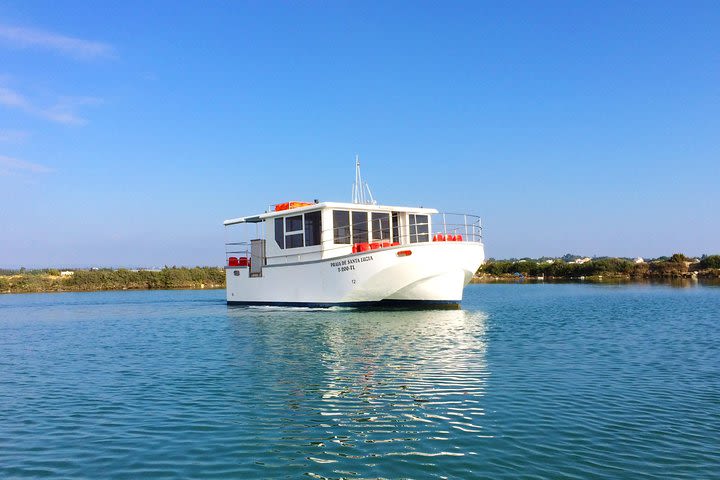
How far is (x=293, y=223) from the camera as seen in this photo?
28.5 meters

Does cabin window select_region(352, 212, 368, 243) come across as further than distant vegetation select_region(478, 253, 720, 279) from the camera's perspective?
No

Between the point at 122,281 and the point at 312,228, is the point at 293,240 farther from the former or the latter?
the point at 122,281

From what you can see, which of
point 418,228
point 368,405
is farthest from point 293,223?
point 368,405

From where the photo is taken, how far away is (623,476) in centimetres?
593

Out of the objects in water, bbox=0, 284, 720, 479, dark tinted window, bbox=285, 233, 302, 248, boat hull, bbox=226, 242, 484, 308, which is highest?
dark tinted window, bbox=285, 233, 302, 248

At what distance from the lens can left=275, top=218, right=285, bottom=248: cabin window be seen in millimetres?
29138

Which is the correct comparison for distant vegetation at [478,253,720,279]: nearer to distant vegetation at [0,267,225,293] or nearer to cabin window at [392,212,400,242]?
distant vegetation at [0,267,225,293]

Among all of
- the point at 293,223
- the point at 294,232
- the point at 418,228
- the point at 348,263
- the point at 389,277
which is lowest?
the point at 389,277

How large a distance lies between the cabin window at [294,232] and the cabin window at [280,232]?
312mm

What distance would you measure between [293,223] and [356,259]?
17.2ft

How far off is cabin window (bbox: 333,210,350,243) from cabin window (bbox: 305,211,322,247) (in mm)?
763

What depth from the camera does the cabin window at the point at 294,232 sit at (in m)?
28.1

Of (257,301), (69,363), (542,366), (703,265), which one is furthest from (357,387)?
(703,265)

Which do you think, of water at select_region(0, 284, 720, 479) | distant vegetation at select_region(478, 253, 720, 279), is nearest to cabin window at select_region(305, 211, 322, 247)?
water at select_region(0, 284, 720, 479)
